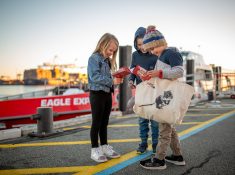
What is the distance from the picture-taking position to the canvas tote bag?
8.18 ft

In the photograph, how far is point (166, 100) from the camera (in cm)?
252

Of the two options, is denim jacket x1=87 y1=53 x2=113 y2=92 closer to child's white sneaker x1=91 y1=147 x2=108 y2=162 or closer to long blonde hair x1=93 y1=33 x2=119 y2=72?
long blonde hair x1=93 y1=33 x2=119 y2=72

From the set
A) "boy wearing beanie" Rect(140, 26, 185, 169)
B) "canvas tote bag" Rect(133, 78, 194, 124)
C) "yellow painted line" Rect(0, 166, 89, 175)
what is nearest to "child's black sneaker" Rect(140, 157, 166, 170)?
"boy wearing beanie" Rect(140, 26, 185, 169)

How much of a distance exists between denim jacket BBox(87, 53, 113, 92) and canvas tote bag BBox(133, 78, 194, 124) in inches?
23.9

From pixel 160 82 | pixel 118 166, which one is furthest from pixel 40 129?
pixel 160 82

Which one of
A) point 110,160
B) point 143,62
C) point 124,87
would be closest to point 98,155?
point 110,160

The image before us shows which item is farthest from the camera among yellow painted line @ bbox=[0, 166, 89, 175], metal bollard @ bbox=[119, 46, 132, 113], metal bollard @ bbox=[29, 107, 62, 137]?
metal bollard @ bbox=[119, 46, 132, 113]

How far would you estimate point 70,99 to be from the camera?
10891mm

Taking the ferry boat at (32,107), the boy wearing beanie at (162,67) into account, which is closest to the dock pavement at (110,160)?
the boy wearing beanie at (162,67)

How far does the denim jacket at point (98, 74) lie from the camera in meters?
3.02

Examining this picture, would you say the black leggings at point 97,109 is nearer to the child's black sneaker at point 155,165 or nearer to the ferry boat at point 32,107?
the child's black sneaker at point 155,165

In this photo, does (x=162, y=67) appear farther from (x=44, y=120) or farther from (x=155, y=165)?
(x=44, y=120)

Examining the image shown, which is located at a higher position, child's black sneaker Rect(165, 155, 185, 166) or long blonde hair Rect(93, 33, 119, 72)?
long blonde hair Rect(93, 33, 119, 72)

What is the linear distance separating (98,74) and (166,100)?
930mm
